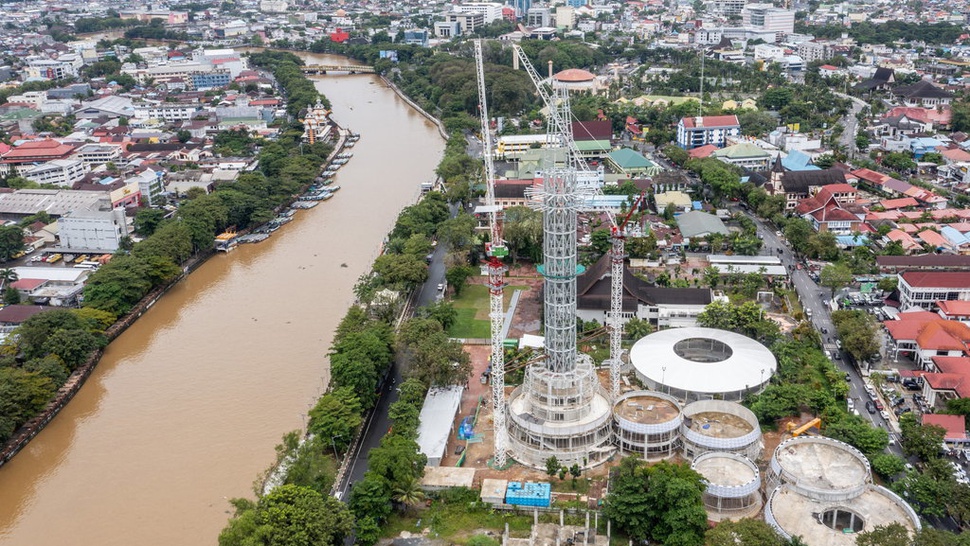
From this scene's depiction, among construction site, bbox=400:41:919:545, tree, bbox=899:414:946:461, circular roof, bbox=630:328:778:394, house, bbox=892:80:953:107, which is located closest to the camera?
construction site, bbox=400:41:919:545

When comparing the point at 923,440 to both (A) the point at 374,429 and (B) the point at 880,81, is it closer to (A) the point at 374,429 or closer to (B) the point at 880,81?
(A) the point at 374,429

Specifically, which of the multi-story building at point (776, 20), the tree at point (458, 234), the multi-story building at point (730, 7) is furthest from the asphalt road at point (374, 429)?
the multi-story building at point (730, 7)

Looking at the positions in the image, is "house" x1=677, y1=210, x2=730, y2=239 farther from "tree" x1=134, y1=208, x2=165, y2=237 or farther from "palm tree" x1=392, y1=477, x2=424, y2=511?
"tree" x1=134, y1=208, x2=165, y2=237

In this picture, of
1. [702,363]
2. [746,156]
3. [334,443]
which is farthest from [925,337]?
[746,156]

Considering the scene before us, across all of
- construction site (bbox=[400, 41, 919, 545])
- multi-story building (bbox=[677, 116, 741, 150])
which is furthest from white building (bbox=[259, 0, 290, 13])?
construction site (bbox=[400, 41, 919, 545])

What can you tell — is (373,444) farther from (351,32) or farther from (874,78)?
(351,32)

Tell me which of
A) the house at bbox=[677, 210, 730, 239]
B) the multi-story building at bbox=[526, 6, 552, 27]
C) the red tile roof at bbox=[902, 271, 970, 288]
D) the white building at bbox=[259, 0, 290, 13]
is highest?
the white building at bbox=[259, 0, 290, 13]

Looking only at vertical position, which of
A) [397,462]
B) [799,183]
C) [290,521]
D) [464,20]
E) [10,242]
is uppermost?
[464,20]
